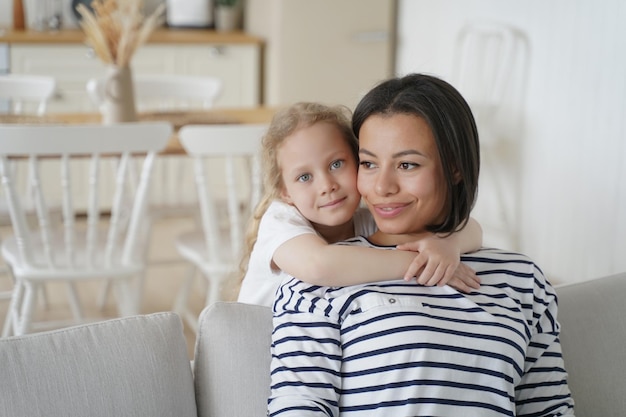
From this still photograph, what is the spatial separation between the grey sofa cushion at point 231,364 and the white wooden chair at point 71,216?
4.31ft

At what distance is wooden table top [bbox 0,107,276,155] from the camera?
3182 mm

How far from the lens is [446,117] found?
1.46m

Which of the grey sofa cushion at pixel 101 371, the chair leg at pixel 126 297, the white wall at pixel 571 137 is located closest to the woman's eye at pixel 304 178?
the grey sofa cushion at pixel 101 371

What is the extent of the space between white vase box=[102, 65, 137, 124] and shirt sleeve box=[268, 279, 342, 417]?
1.91m

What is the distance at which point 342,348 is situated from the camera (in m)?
1.39

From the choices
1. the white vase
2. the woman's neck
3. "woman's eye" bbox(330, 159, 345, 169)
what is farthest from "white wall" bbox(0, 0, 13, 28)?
the woman's neck

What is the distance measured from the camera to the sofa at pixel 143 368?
1.34 m

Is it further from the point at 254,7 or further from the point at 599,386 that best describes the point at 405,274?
the point at 254,7

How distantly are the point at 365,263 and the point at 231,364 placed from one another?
0.26 meters

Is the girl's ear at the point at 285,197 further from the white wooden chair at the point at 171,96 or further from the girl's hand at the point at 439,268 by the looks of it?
the white wooden chair at the point at 171,96

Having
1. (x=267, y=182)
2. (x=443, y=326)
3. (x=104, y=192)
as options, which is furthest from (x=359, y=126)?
(x=104, y=192)

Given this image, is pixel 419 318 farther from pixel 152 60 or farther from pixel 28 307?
pixel 152 60

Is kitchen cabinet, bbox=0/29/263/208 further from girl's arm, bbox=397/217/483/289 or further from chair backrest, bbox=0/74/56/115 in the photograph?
girl's arm, bbox=397/217/483/289

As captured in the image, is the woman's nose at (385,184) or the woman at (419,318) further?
the woman's nose at (385,184)
